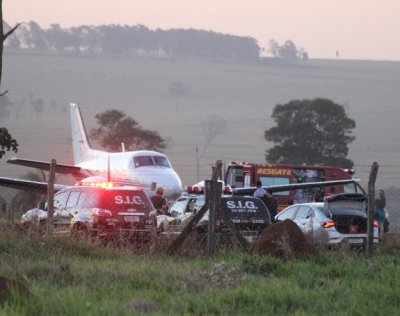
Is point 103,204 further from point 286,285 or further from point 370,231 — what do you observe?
point 286,285

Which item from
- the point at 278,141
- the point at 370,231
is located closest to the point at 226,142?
the point at 278,141

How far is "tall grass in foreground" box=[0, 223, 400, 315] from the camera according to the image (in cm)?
1380

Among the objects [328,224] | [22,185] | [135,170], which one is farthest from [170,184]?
[328,224]

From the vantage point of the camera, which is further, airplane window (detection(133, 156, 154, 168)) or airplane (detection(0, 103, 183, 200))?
airplane window (detection(133, 156, 154, 168))

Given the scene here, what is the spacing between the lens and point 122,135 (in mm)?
83312

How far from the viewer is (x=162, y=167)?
4678cm

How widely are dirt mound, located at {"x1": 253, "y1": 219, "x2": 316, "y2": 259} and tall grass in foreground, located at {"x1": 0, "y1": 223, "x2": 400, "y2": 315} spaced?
30 centimetres

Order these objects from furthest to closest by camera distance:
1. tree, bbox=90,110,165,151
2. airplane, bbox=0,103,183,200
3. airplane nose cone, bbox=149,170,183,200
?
1. tree, bbox=90,110,165,151
2. airplane, bbox=0,103,183,200
3. airplane nose cone, bbox=149,170,183,200

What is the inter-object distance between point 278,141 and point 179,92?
271 feet

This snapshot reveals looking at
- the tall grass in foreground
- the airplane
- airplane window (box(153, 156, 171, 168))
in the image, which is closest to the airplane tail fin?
the airplane

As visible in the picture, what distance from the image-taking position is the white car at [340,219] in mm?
24312

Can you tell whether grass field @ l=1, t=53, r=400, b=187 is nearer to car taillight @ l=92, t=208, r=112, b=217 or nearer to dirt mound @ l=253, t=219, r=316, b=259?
car taillight @ l=92, t=208, r=112, b=217

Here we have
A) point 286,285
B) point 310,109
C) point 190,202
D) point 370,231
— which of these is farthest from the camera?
point 310,109

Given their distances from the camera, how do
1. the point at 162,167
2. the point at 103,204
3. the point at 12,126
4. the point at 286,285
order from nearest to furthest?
the point at 286,285 < the point at 103,204 < the point at 162,167 < the point at 12,126
